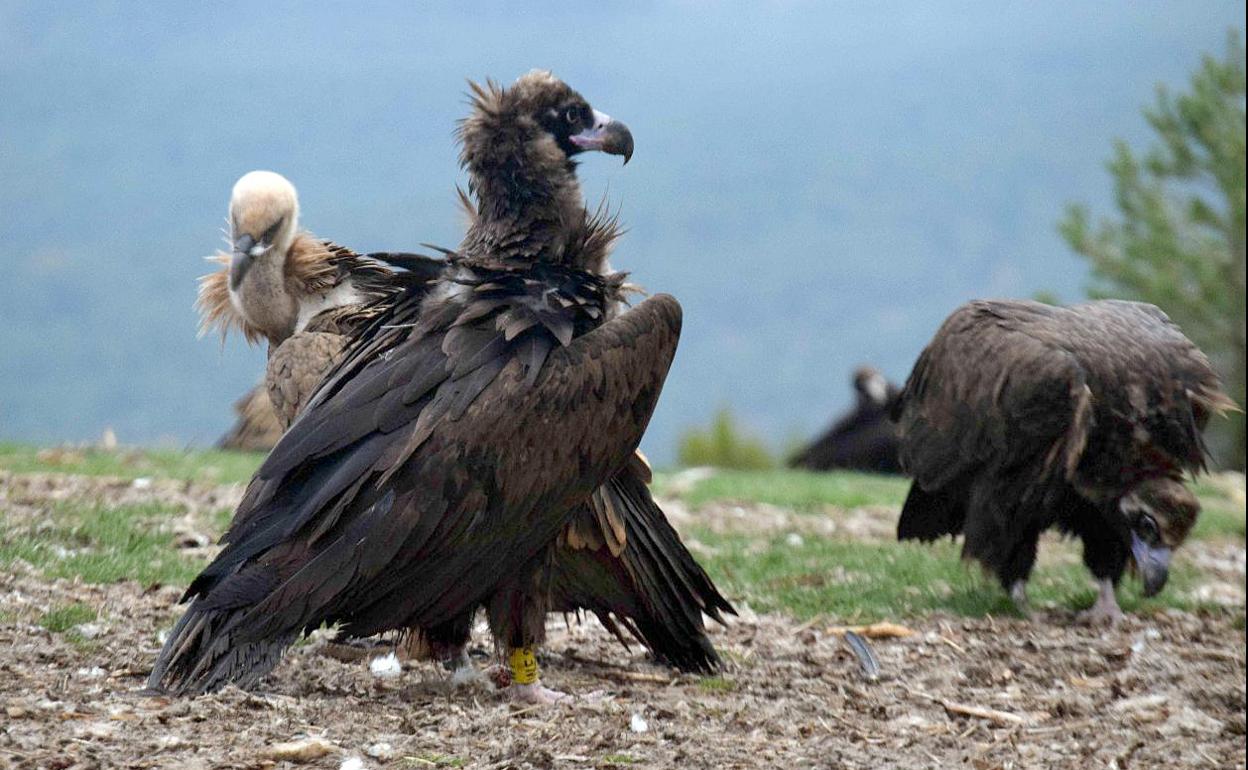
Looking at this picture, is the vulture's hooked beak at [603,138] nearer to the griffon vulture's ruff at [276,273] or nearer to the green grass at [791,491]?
the griffon vulture's ruff at [276,273]

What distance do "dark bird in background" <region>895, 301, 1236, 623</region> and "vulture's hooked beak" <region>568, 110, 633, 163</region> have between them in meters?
2.45

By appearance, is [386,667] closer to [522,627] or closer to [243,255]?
[522,627]

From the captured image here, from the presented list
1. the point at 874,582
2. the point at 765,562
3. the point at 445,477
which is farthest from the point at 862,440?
the point at 445,477

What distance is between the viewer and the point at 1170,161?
1600 cm

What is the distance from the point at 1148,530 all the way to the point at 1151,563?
15 centimetres

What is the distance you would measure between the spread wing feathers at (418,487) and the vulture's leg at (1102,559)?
10.4 ft

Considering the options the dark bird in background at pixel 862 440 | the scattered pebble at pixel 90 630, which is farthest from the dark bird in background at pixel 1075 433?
the dark bird in background at pixel 862 440

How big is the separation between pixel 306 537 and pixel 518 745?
87 cm

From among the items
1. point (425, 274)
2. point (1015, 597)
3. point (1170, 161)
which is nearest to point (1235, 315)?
point (1170, 161)

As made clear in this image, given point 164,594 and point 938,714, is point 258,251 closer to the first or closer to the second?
point 164,594

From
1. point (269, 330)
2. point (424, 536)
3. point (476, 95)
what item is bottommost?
point (424, 536)

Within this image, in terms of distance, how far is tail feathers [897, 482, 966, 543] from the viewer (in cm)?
744

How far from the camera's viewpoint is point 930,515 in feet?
24.6

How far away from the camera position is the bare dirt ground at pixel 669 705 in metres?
3.94
